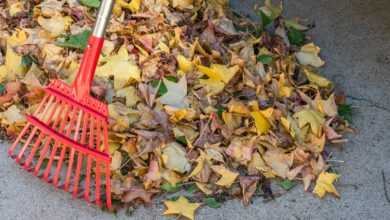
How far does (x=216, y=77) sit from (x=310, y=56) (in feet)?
1.36

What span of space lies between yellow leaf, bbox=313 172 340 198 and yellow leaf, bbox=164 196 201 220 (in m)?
0.34

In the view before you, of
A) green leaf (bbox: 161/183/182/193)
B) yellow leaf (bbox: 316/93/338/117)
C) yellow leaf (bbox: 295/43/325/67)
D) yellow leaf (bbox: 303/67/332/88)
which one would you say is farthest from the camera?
yellow leaf (bbox: 295/43/325/67)

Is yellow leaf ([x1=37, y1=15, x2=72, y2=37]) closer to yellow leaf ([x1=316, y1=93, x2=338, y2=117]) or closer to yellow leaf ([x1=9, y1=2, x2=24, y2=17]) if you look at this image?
yellow leaf ([x1=9, y1=2, x2=24, y2=17])

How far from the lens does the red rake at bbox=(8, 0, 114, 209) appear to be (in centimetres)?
186

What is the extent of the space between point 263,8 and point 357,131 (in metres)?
0.61

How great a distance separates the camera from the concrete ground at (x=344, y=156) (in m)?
1.93

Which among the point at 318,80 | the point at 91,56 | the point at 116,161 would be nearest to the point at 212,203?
the point at 116,161

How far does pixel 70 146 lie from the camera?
1.84 m

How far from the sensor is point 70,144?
184 centimetres

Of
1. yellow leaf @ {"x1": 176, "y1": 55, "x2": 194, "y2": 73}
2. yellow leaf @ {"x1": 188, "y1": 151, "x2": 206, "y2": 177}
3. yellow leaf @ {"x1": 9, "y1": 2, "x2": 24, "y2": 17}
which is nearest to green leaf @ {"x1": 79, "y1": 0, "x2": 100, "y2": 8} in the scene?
yellow leaf @ {"x1": 9, "y1": 2, "x2": 24, "y2": 17}

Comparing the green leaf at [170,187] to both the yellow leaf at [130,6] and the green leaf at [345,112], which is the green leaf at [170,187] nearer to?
the green leaf at [345,112]

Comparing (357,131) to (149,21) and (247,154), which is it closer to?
→ (247,154)

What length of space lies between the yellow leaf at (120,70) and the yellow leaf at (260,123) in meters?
0.37

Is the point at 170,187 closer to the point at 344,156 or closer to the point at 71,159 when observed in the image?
the point at 71,159
